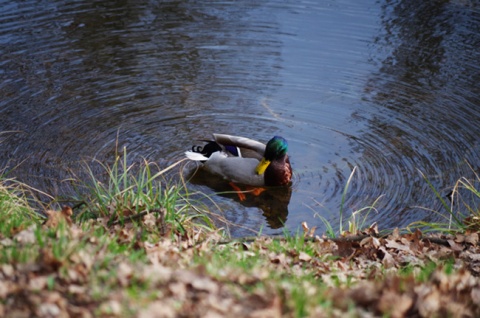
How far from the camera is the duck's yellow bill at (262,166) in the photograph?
804 cm

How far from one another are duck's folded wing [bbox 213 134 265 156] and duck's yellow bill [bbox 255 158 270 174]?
0.14m

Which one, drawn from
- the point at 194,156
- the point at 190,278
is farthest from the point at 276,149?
the point at 190,278

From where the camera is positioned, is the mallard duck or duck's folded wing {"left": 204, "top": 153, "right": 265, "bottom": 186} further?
duck's folded wing {"left": 204, "top": 153, "right": 265, "bottom": 186}

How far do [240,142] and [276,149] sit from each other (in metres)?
0.47

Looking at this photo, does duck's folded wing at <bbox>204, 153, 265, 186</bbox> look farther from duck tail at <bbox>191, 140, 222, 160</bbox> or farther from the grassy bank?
the grassy bank

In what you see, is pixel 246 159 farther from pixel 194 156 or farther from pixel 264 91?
pixel 264 91

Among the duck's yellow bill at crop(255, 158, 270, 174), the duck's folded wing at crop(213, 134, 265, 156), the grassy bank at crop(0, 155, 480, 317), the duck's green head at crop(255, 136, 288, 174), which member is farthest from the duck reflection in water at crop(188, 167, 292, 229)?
the grassy bank at crop(0, 155, 480, 317)

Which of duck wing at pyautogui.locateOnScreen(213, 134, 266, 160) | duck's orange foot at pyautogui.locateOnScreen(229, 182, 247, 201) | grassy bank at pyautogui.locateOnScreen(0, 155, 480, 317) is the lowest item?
duck's orange foot at pyautogui.locateOnScreen(229, 182, 247, 201)

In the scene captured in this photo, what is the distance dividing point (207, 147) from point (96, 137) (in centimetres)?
144

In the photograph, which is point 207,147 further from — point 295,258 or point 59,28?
point 59,28

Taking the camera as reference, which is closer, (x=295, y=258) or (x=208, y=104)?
(x=295, y=258)

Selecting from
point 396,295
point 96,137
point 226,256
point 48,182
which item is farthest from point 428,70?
point 396,295

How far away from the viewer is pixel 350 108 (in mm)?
9438

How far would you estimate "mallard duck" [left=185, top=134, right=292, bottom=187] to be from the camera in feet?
26.1
